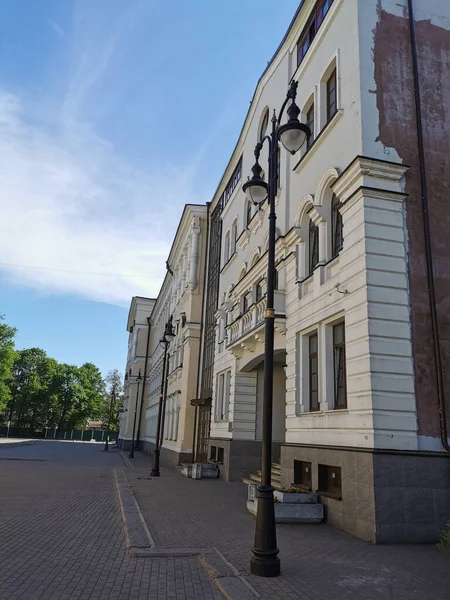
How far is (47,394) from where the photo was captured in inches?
3329

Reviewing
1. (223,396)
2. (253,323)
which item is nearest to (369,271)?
(253,323)

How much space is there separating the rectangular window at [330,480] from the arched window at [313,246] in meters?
5.20

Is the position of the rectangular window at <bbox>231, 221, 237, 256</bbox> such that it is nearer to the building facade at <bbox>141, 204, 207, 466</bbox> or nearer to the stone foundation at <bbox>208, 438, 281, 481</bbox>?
the building facade at <bbox>141, 204, 207, 466</bbox>

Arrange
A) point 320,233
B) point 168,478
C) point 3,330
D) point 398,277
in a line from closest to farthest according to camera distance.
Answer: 1. point 398,277
2. point 320,233
3. point 168,478
4. point 3,330

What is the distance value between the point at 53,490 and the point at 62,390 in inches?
3038

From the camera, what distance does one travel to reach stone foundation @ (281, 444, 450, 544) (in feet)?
27.1

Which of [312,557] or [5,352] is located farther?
[5,352]

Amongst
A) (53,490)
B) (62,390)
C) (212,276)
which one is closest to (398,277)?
(53,490)

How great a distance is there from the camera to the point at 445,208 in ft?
35.4

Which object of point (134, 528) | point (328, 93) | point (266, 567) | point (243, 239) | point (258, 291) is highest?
point (328, 93)

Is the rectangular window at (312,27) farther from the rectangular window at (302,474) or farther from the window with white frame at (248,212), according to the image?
the rectangular window at (302,474)

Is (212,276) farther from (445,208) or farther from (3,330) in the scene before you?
(3,330)

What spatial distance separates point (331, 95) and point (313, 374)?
25.3 feet

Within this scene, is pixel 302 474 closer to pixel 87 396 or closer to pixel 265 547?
pixel 265 547
